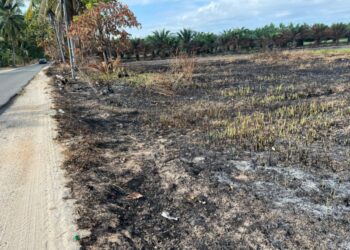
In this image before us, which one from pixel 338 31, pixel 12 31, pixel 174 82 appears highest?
pixel 12 31

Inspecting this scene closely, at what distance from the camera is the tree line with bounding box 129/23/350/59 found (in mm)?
40875

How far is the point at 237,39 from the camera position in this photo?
42.7 metres

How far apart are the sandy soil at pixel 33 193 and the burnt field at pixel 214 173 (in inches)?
8.1

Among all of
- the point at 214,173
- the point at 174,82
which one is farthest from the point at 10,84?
the point at 214,173

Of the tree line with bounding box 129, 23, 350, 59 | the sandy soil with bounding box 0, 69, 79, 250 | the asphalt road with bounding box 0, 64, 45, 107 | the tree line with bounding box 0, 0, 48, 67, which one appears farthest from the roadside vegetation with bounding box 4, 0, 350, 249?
the tree line with bounding box 0, 0, 48, 67

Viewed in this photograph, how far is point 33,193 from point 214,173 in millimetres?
2223

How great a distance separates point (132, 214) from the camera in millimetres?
3803

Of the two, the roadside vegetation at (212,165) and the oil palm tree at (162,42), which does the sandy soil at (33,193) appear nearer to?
the roadside vegetation at (212,165)

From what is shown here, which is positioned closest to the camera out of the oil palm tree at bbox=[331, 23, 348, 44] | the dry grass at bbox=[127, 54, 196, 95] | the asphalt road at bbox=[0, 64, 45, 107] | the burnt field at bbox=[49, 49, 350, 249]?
the burnt field at bbox=[49, 49, 350, 249]

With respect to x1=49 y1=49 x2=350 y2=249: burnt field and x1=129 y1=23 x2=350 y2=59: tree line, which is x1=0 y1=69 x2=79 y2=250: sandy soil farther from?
x1=129 y1=23 x2=350 y2=59: tree line

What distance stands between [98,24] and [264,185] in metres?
13.5

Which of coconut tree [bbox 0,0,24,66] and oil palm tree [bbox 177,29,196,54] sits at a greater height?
coconut tree [bbox 0,0,24,66]

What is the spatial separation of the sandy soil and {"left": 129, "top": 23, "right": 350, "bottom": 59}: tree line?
3545 centimetres

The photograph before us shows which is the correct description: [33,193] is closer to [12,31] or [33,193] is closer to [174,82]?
[174,82]
